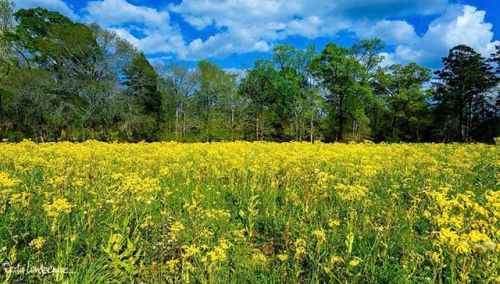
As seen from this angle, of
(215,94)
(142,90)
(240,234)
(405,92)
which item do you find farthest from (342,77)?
(240,234)

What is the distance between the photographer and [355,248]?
13.6ft

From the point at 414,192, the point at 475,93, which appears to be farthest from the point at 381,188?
the point at 475,93

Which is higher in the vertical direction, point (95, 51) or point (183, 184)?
point (95, 51)

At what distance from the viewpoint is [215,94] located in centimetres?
5447

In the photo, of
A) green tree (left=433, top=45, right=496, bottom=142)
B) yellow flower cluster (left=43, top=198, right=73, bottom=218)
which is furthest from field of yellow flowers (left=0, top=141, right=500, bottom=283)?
green tree (left=433, top=45, right=496, bottom=142)

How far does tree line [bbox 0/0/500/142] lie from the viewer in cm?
3481

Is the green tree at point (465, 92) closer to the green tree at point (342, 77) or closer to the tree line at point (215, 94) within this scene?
the tree line at point (215, 94)

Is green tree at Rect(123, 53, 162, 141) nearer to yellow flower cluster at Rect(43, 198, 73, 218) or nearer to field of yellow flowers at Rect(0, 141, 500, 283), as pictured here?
field of yellow flowers at Rect(0, 141, 500, 283)

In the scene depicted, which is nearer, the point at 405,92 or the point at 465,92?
the point at 465,92

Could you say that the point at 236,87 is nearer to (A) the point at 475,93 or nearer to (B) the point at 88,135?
(B) the point at 88,135

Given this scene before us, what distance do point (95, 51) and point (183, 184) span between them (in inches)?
1352

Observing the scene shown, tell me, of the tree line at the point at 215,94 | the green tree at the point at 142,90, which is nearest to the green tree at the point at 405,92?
the tree line at the point at 215,94

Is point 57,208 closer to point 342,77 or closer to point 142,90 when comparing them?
point 142,90

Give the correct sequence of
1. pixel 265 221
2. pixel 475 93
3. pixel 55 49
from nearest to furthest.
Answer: pixel 265 221
pixel 55 49
pixel 475 93
